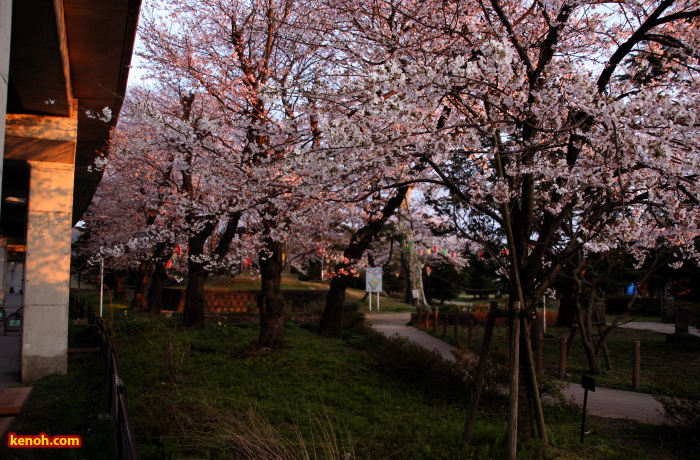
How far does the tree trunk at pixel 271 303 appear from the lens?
40.3ft

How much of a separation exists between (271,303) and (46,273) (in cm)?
449

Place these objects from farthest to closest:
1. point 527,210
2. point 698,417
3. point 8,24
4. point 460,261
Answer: point 460,261 < point 698,417 < point 527,210 < point 8,24

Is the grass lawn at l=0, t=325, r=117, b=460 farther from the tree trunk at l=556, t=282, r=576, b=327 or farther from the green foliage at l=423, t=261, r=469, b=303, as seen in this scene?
the green foliage at l=423, t=261, r=469, b=303

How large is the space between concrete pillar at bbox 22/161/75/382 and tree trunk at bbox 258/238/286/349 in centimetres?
394

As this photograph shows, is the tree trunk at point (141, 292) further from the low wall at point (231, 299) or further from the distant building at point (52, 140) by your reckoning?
the distant building at point (52, 140)

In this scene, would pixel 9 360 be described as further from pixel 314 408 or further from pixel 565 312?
pixel 565 312

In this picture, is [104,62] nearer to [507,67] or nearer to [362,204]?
[507,67]

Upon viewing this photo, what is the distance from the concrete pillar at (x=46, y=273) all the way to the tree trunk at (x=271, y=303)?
12.9ft

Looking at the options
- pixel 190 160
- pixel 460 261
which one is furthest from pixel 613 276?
pixel 190 160

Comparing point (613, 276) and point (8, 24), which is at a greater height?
point (8, 24)

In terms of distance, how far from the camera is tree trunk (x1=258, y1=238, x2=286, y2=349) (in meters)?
12.3

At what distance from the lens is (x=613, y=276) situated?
21125 millimetres

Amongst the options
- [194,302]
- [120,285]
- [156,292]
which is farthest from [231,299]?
[120,285]

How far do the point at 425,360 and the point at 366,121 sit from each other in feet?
14.7
